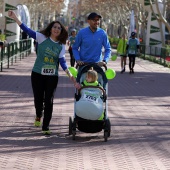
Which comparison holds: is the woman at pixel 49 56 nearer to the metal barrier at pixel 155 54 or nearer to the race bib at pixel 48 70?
the race bib at pixel 48 70

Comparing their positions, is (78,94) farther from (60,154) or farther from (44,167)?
(44,167)

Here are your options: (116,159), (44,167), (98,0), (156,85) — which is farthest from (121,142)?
(98,0)

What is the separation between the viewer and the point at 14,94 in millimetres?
16625

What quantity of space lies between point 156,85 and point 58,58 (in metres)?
12.5

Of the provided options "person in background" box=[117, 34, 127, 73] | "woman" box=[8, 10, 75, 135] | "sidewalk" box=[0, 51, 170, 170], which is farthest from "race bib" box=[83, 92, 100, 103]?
"person in background" box=[117, 34, 127, 73]

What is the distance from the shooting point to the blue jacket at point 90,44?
10375 millimetres

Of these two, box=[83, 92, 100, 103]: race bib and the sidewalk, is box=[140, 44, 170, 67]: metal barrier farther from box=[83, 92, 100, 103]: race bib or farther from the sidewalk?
box=[83, 92, 100, 103]: race bib

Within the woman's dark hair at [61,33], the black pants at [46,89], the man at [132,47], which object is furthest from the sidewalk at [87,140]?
the man at [132,47]

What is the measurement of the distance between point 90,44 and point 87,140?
5.35 ft

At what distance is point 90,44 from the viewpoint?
10367 mm

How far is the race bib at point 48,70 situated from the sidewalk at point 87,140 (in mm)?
980

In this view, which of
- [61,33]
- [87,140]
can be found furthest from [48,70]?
[87,140]

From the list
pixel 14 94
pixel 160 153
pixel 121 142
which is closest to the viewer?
pixel 160 153

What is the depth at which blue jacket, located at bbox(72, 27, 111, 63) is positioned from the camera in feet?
34.0
